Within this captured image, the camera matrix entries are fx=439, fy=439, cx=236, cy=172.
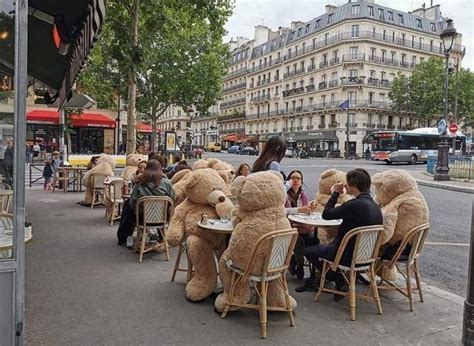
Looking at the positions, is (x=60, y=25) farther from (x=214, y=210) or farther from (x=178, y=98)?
(x=178, y=98)

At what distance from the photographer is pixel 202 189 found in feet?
15.4

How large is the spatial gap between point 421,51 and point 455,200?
56.2 m

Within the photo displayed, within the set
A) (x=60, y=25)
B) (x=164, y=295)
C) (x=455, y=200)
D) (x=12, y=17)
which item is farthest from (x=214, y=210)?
(x=455, y=200)

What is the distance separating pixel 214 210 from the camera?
4.79 meters

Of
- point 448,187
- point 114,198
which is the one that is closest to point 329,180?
point 114,198

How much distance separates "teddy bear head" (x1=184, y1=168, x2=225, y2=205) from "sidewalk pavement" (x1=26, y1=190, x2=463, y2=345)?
3.37ft

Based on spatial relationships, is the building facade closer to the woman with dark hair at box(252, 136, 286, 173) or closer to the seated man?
the woman with dark hair at box(252, 136, 286, 173)

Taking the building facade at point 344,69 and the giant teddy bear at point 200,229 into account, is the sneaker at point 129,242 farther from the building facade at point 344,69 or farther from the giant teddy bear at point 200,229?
the building facade at point 344,69

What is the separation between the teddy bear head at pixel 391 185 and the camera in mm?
4848

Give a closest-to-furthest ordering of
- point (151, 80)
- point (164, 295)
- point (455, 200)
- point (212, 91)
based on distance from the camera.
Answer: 1. point (164, 295)
2. point (455, 200)
3. point (151, 80)
4. point (212, 91)

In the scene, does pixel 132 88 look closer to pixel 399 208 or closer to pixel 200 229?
pixel 200 229

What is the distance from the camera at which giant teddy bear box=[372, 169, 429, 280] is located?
464cm

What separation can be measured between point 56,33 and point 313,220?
15.8 feet

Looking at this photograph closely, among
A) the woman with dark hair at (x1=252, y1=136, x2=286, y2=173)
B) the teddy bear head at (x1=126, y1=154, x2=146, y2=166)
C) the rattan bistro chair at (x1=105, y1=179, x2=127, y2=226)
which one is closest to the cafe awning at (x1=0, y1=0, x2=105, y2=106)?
the teddy bear head at (x1=126, y1=154, x2=146, y2=166)
